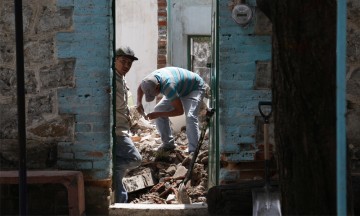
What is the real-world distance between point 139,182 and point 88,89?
6.79 ft

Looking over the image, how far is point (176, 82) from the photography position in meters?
7.90

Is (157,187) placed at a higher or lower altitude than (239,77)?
lower

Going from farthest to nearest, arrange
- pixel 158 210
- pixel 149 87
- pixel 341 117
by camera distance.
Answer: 1. pixel 149 87
2. pixel 158 210
3. pixel 341 117

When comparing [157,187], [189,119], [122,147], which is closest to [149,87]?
[189,119]

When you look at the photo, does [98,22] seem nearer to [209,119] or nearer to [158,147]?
[209,119]

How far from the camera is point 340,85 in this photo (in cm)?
248

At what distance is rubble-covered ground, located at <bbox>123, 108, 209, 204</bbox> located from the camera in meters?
6.70

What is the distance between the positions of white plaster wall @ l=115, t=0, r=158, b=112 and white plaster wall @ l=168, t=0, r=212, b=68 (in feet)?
2.17

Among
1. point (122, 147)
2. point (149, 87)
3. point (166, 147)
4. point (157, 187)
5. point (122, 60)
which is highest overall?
point (122, 60)

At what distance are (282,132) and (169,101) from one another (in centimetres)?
535

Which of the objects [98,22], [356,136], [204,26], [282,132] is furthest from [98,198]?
[204,26]

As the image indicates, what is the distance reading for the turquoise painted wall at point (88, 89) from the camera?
526 cm

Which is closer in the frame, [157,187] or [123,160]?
[123,160]

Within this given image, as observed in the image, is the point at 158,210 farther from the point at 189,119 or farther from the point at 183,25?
the point at 183,25
